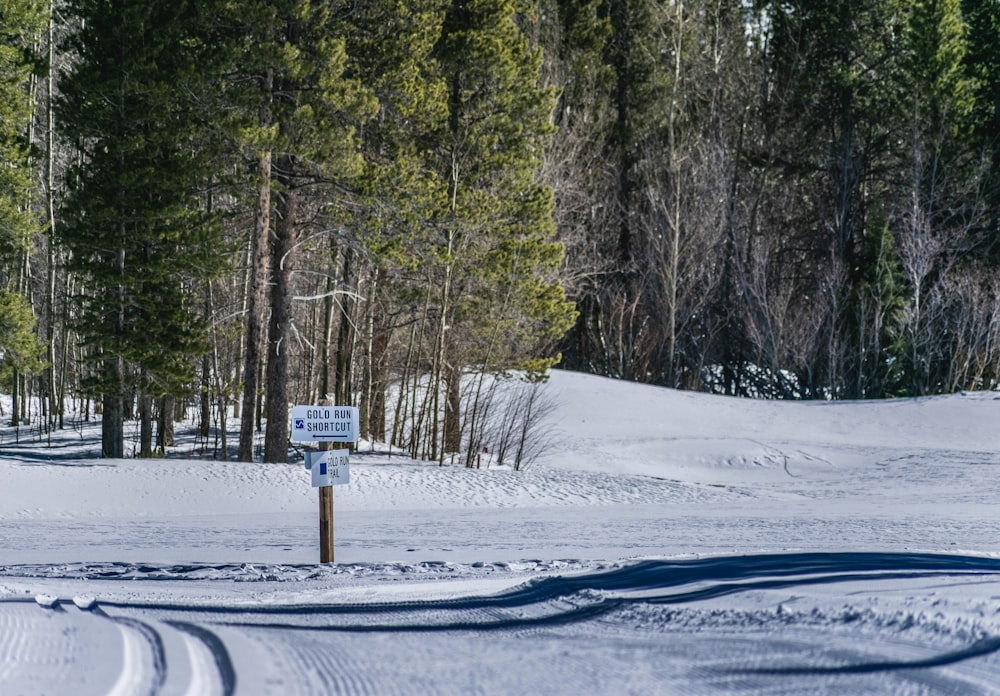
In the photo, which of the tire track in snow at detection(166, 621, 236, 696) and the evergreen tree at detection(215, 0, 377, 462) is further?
the evergreen tree at detection(215, 0, 377, 462)

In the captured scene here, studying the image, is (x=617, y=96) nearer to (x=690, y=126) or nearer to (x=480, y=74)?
(x=690, y=126)

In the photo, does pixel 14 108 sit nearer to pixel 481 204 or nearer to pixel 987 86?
pixel 481 204

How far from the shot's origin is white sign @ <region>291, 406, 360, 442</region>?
9.07 meters

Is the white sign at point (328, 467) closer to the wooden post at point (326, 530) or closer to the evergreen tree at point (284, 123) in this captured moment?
the wooden post at point (326, 530)

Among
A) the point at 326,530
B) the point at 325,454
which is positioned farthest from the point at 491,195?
the point at 326,530

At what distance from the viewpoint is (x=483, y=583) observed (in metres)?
6.96

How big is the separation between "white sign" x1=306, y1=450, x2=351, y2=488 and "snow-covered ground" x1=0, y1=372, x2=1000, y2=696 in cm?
80

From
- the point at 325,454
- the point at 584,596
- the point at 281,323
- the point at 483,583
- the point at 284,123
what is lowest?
the point at 483,583

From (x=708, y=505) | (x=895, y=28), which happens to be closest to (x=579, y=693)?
(x=708, y=505)

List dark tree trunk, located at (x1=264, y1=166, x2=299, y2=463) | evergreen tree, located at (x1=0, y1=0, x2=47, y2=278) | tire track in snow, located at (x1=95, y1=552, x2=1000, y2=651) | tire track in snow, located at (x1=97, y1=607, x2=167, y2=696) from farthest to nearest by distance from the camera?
evergreen tree, located at (x1=0, y1=0, x2=47, y2=278) → dark tree trunk, located at (x1=264, y1=166, x2=299, y2=463) → tire track in snow, located at (x1=95, y1=552, x2=1000, y2=651) → tire track in snow, located at (x1=97, y1=607, x2=167, y2=696)

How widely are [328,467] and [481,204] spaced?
1195 centimetres

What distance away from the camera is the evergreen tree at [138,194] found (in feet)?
57.2

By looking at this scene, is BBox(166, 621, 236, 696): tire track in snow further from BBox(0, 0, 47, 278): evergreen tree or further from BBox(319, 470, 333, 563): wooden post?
BBox(0, 0, 47, 278): evergreen tree

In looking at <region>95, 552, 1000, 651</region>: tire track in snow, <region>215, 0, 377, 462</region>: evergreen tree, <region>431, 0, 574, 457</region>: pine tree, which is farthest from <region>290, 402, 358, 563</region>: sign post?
<region>431, 0, 574, 457</region>: pine tree
